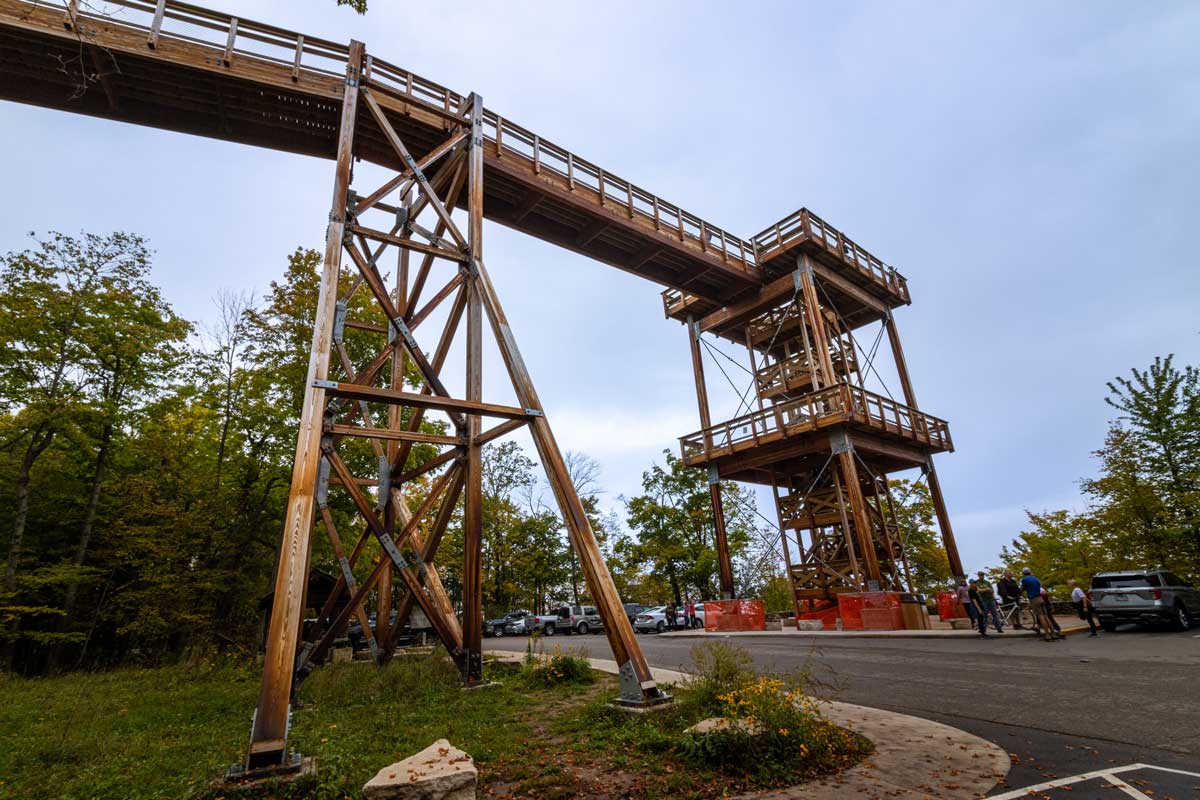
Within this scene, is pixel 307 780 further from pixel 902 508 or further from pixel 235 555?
pixel 902 508

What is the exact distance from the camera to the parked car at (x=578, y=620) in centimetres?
3080

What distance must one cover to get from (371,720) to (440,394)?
3.91 m

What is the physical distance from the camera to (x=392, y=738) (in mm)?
5320

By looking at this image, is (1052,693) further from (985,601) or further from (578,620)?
(578,620)

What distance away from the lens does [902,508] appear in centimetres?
3278

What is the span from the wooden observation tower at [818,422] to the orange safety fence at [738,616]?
0.49 meters

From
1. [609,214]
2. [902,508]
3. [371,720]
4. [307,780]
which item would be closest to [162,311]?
[609,214]

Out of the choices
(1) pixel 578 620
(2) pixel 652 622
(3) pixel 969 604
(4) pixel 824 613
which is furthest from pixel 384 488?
(1) pixel 578 620

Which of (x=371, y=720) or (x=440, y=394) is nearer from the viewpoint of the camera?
(x=371, y=720)

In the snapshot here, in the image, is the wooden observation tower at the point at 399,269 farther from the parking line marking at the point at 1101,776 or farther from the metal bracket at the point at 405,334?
the parking line marking at the point at 1101,776

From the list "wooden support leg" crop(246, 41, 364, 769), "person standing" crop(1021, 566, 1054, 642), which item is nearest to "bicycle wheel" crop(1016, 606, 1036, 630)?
"person standing" crop(1021, 566, 1054, 642)

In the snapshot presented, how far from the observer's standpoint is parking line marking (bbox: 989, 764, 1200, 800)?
11.6ft

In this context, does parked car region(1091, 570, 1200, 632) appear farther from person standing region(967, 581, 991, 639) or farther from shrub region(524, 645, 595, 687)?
shrub region(524, 645, 595, 687)

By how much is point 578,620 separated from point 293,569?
27795 mm
